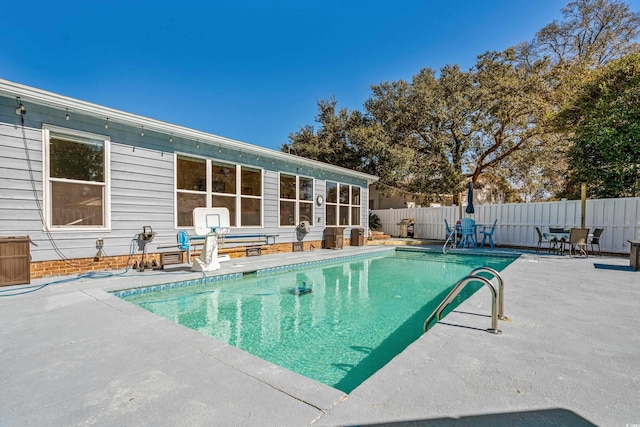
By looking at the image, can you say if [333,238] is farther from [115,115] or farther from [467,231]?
[115,115]

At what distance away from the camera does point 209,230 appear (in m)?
5.77

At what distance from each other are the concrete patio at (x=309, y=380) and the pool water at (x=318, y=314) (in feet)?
2.46

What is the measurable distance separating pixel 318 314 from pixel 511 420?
2975mm

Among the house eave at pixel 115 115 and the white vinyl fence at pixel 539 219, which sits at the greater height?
the house eave at pixel 115 115

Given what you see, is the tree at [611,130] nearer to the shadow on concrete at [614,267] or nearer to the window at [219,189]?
the shadow on concrete at [614,267]

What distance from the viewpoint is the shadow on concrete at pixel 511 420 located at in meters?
1.46

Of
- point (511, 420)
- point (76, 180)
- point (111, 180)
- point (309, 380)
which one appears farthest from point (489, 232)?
point (76, 180)

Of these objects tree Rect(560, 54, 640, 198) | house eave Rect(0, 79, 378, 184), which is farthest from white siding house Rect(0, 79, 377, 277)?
Result: tree Rect(560, 54, 640, 198)

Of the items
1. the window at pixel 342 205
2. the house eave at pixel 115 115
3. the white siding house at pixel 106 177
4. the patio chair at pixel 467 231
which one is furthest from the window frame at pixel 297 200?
the patio chair at pixel 467 231

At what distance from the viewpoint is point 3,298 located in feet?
12.4

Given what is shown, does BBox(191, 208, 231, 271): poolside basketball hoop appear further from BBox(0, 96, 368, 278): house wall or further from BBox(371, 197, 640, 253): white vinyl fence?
BBox(371, 197, 640, 253): white vinyl fence

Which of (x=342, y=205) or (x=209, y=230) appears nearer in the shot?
(x=209, y=230)

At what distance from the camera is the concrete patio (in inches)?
60.8

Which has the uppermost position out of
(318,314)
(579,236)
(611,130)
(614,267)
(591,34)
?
(591,34)
